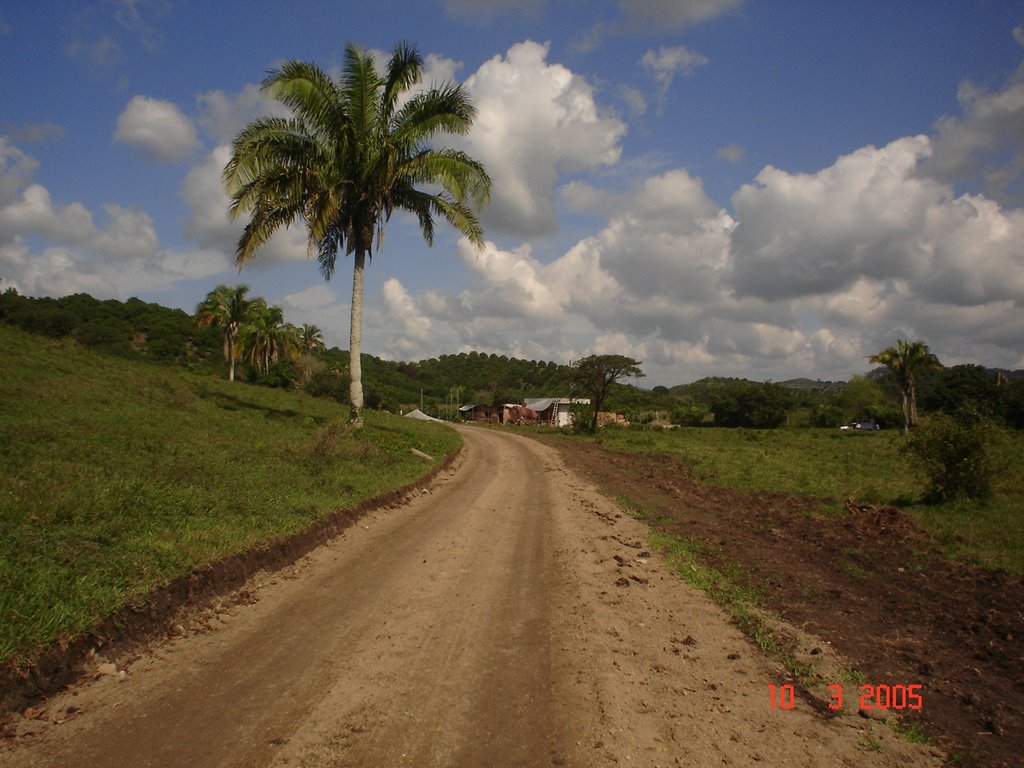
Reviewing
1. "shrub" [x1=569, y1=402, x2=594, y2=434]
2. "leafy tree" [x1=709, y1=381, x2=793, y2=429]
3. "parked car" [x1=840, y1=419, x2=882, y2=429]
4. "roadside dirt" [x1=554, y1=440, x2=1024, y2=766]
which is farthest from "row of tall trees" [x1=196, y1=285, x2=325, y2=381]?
"parked car" [x1=840, y1=419, x2=882, y2=429]

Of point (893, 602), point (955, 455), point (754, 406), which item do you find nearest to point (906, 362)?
point (754, 406)

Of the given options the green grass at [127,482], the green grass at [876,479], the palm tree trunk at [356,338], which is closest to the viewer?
the green grass at [127,482]

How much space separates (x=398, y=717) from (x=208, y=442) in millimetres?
11230

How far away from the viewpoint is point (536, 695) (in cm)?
463

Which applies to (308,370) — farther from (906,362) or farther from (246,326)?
(906,362)

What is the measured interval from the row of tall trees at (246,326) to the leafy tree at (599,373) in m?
25.5

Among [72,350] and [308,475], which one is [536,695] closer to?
[308,475]

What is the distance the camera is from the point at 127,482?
877cm

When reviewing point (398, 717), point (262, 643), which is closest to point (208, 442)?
point (262, 643)

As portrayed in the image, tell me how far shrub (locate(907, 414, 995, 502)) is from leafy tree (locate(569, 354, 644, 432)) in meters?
30.6

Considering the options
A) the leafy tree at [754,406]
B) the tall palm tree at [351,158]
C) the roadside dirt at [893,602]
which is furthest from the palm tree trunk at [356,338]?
the leafy tree at [754,406]

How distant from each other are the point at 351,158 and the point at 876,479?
20.8 metres

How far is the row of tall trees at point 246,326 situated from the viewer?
49.3 meters
